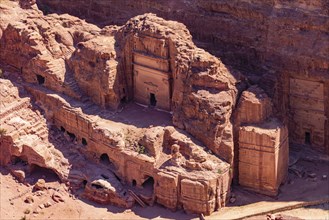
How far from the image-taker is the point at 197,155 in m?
34.3

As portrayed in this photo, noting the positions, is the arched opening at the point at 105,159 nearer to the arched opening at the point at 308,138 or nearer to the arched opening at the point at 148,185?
the arched opening at the point at 148,185

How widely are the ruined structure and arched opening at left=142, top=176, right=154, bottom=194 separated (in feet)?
0.17

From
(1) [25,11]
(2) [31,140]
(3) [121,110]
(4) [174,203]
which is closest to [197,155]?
(4) [174,203]

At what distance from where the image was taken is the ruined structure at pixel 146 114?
34781 mm

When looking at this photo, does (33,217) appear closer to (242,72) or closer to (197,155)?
(197,155)

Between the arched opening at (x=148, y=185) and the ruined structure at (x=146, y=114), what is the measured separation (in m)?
0.05

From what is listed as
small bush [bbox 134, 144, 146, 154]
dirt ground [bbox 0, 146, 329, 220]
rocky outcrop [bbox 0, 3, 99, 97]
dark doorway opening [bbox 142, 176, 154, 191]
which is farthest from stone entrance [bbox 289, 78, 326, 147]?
rocky outcrop [bbox 0, 3, 99, 97]

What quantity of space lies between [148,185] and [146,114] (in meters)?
3.81

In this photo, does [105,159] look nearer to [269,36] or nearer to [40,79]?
[40,79]

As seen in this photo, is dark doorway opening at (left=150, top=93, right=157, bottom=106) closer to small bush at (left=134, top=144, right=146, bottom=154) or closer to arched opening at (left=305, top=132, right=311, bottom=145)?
small bush at (left=134, top=144, right=146, bottom=154)

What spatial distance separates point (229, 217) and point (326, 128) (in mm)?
6879

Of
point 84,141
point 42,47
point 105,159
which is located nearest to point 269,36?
point 105,159

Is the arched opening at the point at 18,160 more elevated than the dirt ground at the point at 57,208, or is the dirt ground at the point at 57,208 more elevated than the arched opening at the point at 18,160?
the arched opening at the point at 18,160

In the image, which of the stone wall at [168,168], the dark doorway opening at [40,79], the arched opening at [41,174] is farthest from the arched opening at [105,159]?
the dark doorway opening at [40,79]
